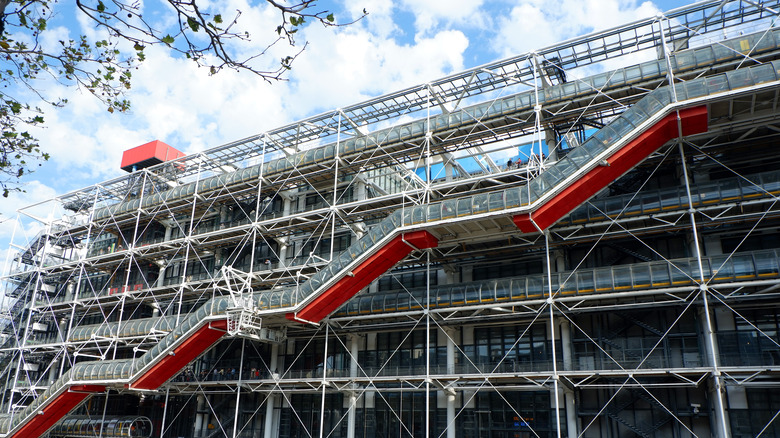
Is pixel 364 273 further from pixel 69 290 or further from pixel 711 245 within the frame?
pixel 69 290

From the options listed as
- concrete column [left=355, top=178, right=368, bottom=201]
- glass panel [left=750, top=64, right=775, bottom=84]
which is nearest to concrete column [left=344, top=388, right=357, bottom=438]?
concrete column [left=355, top=178, right=368, bottom=201]

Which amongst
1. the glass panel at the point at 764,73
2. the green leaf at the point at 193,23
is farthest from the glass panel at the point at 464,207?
the green leaf at the point at 193,23

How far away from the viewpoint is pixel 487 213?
65.6 ft

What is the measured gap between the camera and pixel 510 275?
77.8 feet

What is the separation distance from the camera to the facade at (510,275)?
734 inches

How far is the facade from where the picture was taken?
1866 centimetres

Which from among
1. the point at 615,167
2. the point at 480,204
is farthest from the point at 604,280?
the point at 480,204

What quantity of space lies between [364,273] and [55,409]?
18.7 meters

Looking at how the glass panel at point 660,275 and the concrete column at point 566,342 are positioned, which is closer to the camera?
the glass panel at point 660,275

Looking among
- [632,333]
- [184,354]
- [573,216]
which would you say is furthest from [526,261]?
[184,354]

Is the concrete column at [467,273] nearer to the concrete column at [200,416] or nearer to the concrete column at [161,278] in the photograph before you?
the concrete column at [200,416]

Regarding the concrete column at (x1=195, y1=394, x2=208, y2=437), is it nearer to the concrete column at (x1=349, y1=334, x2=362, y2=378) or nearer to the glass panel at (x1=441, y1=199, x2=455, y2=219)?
the concrete column at (x1=349, y1=334, x2=362, y2=378)

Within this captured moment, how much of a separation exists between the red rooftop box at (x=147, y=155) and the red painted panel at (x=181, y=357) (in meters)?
19.1

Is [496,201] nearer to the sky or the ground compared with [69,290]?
nearer to the ground
